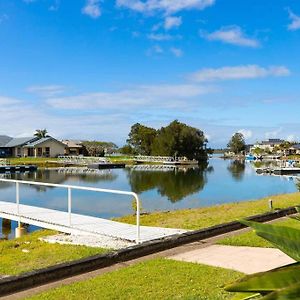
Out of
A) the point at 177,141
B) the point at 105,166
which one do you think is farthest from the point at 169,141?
the point at 105,166

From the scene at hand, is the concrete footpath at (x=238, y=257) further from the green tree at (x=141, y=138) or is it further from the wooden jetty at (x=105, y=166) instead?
the green tree at (x=141, y=138)

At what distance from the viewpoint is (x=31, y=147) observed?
252 ft

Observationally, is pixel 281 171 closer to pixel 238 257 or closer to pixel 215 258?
pixel 238 257

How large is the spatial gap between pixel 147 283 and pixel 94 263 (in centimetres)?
127

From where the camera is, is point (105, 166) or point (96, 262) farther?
point (105, 166)

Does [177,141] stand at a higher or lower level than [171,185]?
higher

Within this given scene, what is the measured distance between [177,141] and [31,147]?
25.1 meters

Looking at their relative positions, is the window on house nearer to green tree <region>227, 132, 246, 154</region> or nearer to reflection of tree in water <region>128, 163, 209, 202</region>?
reflection of tree in water <region>128, 163, 209, 202</region>

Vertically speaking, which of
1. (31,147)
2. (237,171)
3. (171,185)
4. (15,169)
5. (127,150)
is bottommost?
(171,185)

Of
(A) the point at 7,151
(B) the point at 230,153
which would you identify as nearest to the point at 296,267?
(A) the point at 7,151

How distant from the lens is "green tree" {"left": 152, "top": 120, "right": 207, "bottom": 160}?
78.7m

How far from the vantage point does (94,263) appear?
635cm

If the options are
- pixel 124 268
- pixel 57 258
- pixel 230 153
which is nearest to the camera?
pixel 124 268

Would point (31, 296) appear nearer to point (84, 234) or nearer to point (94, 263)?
point (94, 263)
